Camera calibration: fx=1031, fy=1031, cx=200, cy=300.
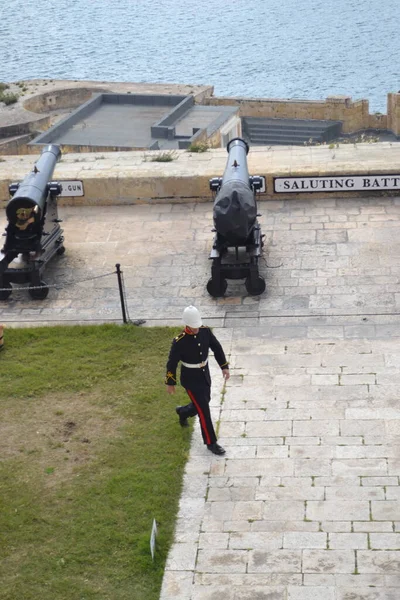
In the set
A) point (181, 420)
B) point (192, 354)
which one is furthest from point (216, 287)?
point (192, 354)

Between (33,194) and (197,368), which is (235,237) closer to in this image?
(33,194)

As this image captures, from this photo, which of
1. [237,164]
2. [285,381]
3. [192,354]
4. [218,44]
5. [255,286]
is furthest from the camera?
[218,44]

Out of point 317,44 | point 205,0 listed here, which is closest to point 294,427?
point 317,44

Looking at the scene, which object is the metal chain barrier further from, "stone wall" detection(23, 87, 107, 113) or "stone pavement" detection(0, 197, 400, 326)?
"stone wall" detection(23, 87, 107, 113)

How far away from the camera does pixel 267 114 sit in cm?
5284

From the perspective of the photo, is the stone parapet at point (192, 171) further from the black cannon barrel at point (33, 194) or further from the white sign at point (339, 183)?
the black cannon barrel at point (33, 194)

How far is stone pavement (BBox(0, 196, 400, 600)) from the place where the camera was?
26.2ft

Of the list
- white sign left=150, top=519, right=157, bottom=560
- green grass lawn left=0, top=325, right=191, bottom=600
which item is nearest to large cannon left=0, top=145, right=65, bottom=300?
green grass lawn left=0, top=325, right=191, bottom=600

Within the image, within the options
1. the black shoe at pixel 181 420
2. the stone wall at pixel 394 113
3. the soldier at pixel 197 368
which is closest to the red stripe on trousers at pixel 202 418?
the soldier at pixel 197 368

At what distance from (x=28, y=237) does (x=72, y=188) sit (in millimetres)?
2702

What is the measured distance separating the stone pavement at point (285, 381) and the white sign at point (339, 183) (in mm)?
199

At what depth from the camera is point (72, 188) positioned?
15.6 meters

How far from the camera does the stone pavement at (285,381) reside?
798cm

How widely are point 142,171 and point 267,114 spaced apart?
3815 cm
